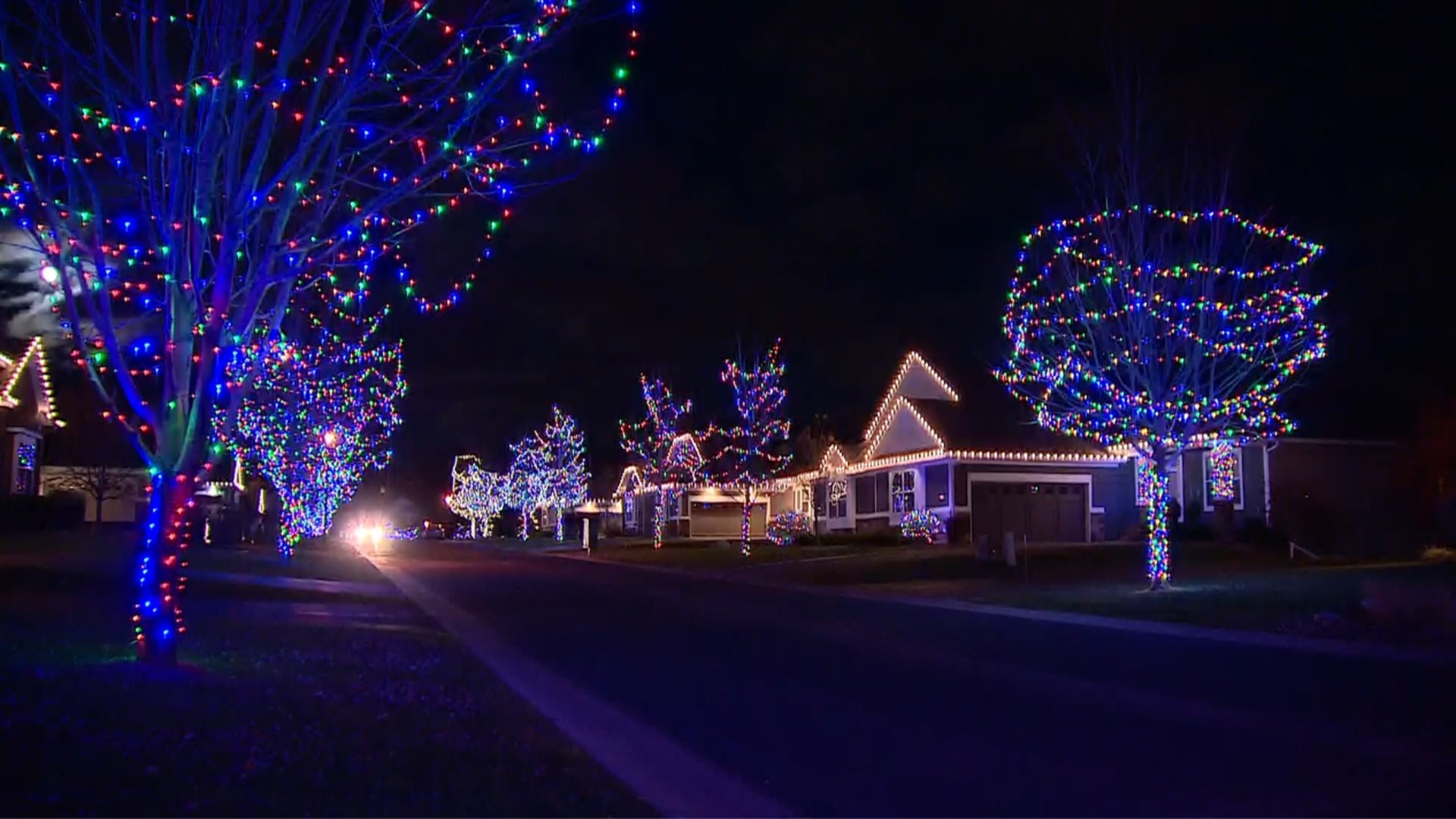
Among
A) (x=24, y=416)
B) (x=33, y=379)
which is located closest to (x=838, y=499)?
(x=24, y=416)

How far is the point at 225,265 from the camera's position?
11.4m

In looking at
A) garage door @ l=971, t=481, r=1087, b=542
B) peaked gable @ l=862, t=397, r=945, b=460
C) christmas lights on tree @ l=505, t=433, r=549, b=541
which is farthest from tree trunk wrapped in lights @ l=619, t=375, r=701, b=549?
garage door @ l=971, t=481, r=1087, b=542

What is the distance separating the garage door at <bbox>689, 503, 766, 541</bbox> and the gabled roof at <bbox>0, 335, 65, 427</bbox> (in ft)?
112

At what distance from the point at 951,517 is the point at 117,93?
34354 mm

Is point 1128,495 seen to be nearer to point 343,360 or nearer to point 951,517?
point 951,517

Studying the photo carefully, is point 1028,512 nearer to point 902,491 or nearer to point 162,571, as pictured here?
point 902,491

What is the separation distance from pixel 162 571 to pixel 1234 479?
111ft

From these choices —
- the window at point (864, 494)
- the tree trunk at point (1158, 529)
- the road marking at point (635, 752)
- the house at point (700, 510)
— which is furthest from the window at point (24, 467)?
the tree trunk at point (1158, 529)

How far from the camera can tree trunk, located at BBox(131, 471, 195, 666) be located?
11.3 m

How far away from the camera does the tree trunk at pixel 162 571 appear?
444 inches

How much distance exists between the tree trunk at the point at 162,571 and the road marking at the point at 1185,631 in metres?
13.4

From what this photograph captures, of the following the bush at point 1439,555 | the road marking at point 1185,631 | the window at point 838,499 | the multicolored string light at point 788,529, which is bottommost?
the road marking at point 1185,631

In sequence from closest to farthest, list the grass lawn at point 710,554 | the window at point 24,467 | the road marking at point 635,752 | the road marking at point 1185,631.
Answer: the road marking at point 635,752 → the road marking at point 1185,631 → the grass lawn at point 710,554 → the window at point 24,467

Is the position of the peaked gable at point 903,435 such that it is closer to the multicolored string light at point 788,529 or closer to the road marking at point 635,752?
the multicolored string light at point 788,529
